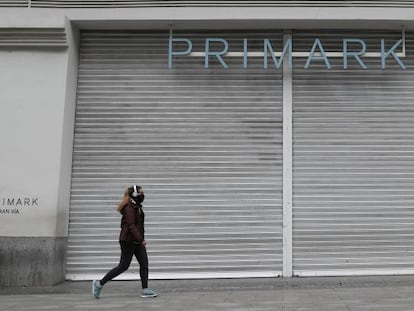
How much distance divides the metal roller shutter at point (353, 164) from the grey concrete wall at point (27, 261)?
436 centimetres

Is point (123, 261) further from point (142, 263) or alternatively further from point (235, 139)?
point (235, 139)

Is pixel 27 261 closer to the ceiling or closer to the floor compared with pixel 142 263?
closer to the floor

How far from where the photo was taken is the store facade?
10.1m

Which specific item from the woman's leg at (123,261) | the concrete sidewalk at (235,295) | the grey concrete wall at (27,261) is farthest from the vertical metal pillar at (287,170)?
the grey concrete wall at (27,261)

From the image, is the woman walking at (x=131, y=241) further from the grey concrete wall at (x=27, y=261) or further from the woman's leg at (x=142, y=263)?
the grey concrete wall at (x=27, y=261)

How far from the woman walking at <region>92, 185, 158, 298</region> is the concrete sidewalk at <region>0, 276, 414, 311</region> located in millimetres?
244

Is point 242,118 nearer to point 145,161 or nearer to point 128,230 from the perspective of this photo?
point 145,161

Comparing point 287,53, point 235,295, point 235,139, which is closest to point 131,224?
point 235,295

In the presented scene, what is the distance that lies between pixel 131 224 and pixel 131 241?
0.24m

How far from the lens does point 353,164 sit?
1030 centimetres

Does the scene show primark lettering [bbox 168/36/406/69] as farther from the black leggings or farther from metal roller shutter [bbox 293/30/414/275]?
the black leggings

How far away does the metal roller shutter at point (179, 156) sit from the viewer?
33.1ft

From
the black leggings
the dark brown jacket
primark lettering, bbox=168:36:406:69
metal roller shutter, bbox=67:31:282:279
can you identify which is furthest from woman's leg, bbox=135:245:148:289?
primark lettering, bbox=168:36:406:69

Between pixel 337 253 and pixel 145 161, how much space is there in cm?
392
